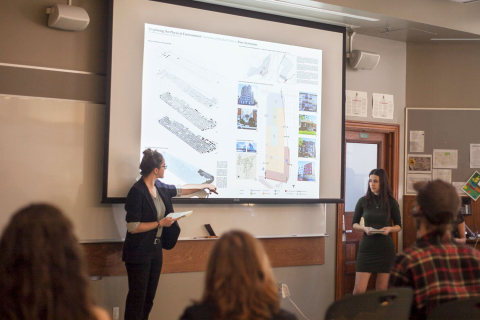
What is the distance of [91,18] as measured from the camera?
10.7 feet

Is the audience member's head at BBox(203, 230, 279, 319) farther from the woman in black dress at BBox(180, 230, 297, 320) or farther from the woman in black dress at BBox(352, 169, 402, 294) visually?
the woman in black dress at BBox(352, 169, 402, 294)

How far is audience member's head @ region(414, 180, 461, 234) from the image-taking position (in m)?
1.68

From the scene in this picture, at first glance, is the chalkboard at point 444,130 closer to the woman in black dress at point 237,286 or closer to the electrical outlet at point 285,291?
the electrical outlet at point 285,291

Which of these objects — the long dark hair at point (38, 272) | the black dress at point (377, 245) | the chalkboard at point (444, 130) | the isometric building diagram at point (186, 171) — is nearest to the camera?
the long dark hair at point (38, 272)

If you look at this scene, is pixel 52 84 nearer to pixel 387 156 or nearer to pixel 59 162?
pixel 59 162

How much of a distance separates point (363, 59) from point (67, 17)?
281 cm

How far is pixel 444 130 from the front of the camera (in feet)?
15.5

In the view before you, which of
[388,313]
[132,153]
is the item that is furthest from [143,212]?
[388,313]

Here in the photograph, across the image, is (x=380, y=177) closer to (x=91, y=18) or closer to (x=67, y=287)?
(x=91, y=18)

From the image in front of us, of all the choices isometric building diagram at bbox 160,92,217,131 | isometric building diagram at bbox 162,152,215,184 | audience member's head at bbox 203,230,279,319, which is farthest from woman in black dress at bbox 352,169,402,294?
audience member's head at bbox 203,230,279,319

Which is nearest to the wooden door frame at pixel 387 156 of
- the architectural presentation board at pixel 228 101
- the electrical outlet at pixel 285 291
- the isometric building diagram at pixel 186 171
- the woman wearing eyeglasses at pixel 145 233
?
the architectural presentation board at pixel 228 101

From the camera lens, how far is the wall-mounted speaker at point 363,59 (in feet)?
14.2

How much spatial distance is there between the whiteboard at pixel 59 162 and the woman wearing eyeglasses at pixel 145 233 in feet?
0.93

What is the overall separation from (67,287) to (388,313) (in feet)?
3.55
